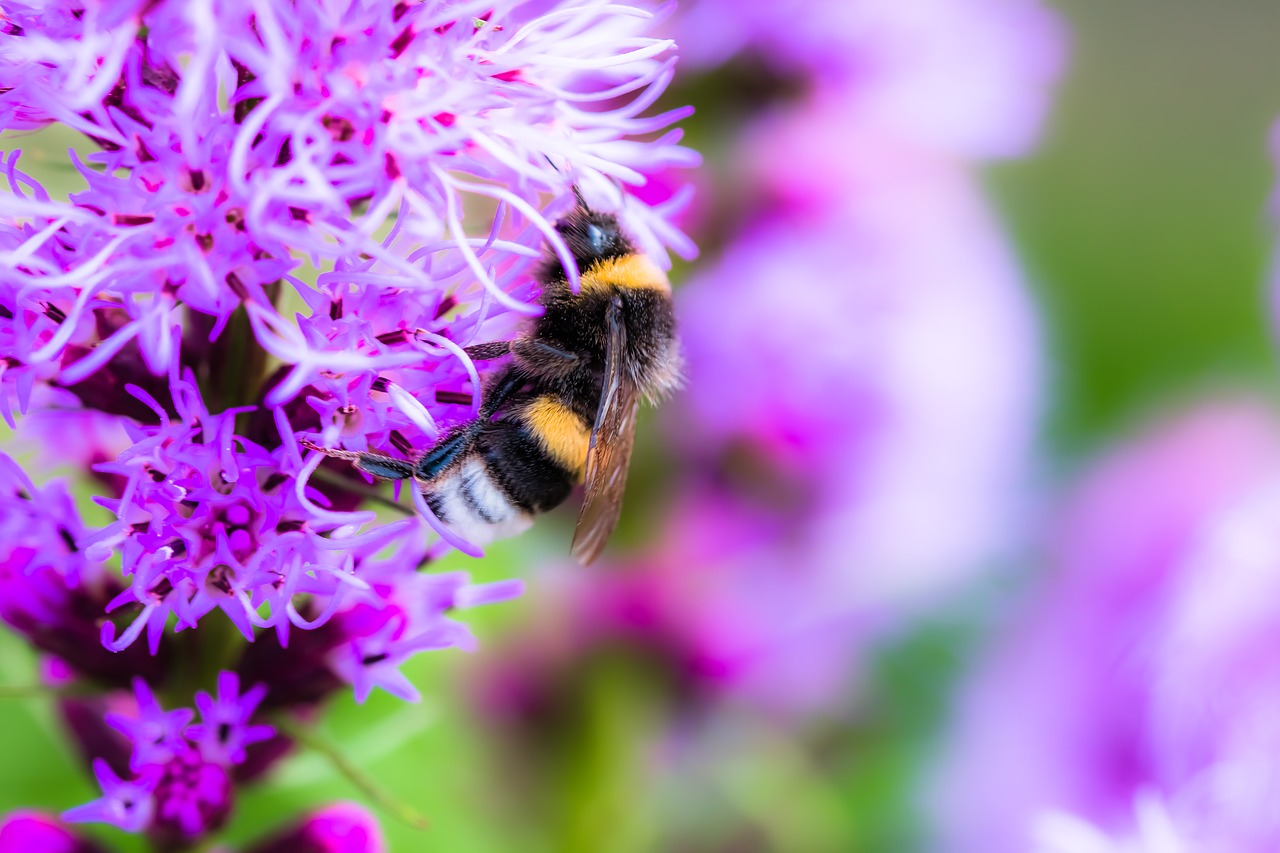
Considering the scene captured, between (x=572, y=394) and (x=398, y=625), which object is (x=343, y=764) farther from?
(x=572, y=394)

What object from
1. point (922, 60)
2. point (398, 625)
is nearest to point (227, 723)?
point (398, 625)

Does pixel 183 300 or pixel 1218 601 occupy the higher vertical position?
pixel 1218 601

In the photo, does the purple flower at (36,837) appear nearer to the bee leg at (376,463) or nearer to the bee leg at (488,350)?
the bee leg at (376,463)

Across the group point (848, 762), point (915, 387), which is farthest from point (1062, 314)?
point (848, 762)

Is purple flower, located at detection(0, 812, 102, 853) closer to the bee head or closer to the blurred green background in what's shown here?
the blurred green background

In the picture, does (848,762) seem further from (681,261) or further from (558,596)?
(681,261)

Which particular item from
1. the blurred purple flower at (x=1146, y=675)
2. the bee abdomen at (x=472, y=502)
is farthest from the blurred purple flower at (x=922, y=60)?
the bee abdomen at (x=472, y=502)
